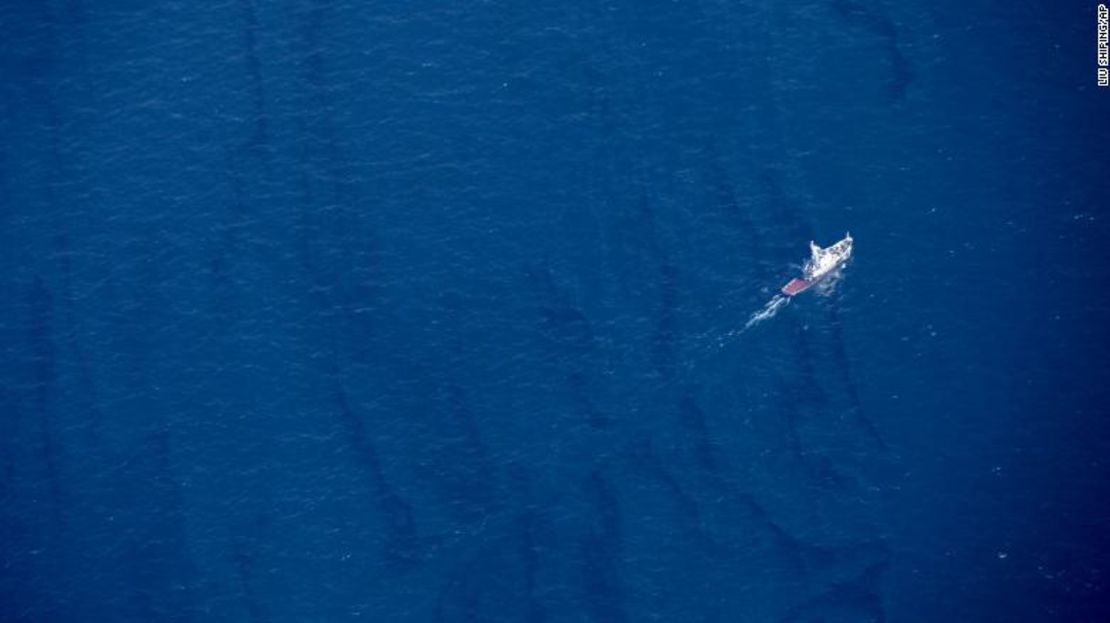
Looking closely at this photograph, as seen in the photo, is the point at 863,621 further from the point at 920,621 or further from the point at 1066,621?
the point at 1066,621

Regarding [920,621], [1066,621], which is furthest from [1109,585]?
[920,621]

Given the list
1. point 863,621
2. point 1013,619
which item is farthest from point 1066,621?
point 863,621

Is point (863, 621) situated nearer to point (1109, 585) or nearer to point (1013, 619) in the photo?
point (1013, 619)

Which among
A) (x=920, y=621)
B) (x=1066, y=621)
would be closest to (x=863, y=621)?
(x=920, y=621)

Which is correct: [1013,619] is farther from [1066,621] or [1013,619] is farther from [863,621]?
[863,621]
